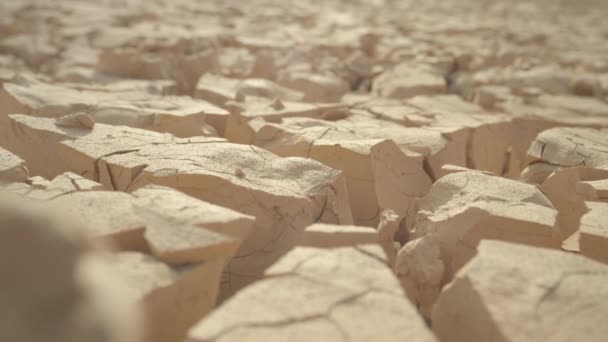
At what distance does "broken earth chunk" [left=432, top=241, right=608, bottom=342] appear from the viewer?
1176mm

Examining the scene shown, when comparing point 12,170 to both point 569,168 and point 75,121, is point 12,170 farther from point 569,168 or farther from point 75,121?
point 569,168

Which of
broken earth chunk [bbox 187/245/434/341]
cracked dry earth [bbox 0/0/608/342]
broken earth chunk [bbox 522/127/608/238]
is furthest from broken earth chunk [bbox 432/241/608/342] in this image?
broken earth chunk [bbox 522/127/608/238]

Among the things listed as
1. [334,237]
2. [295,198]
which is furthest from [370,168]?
[334,237]

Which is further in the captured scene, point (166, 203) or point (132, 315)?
point (166, 203)

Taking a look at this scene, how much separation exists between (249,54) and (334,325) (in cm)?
437

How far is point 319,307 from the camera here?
115 cm

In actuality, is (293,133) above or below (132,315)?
below

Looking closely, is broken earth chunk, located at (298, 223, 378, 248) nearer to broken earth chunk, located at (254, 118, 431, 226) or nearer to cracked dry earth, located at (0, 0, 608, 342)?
cracked dry earth, located at (0, 0, 608, 342)

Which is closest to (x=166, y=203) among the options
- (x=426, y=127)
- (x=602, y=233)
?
(x=602, y=233)

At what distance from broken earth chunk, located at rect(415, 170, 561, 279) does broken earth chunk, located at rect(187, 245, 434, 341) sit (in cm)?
56

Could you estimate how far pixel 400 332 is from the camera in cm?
109

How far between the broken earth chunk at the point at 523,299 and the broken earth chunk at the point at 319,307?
A: 0.19 metres

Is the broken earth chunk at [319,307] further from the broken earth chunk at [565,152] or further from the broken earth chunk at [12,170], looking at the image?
the broken earth chunk at [565,152]

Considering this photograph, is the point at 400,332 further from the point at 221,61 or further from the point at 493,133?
the point at 221,61
